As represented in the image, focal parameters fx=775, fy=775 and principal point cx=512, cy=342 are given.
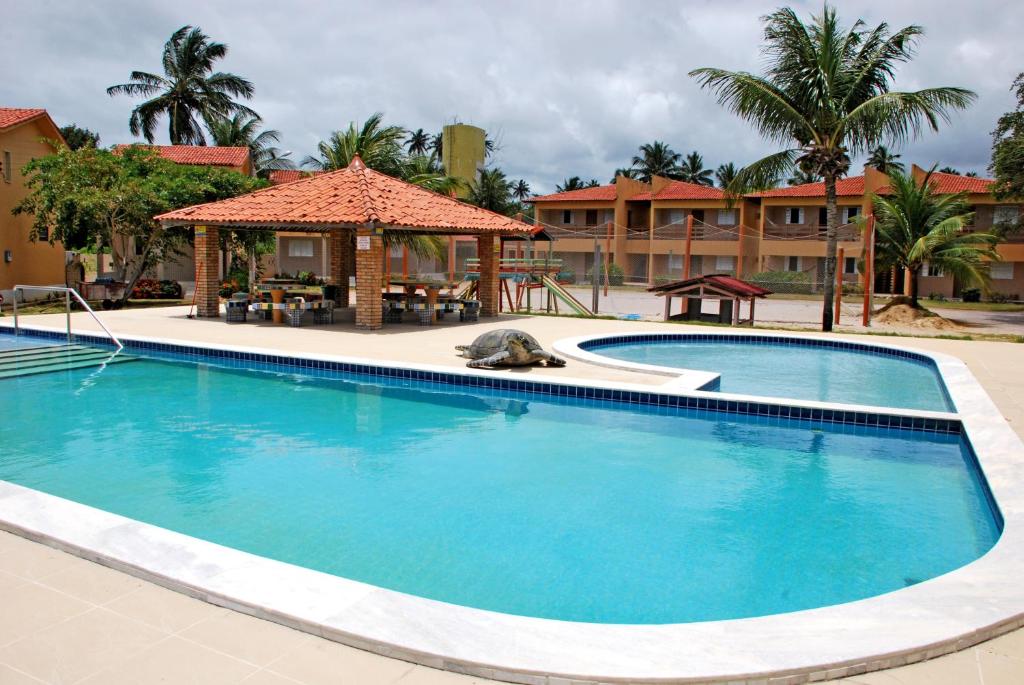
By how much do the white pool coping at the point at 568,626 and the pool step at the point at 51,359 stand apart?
8.88 meters

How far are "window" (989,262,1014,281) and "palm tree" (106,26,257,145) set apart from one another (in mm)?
39916

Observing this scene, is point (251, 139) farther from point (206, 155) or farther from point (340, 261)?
point (340, 261)

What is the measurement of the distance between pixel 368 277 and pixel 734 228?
3163 cm

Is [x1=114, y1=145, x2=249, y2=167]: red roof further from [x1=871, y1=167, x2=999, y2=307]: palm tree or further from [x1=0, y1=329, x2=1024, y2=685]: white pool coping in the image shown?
[x1=0, y1=329, x2=1024, y2=685]: white pool coping

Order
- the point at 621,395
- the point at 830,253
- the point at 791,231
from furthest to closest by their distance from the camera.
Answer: the point at 791,231
the point at 830,253
the point at 621,395

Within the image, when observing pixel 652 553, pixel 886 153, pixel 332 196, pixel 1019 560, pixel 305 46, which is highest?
pixel 886 153

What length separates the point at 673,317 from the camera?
2078 centimetres

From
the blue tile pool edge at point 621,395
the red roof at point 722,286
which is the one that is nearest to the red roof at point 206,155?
the red roof at point 722,286

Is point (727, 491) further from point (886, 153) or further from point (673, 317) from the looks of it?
point (886, 153)

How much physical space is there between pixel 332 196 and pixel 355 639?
1551cm

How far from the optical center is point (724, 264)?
43656 millimetres

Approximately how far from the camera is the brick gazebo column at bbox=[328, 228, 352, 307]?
70.5ft

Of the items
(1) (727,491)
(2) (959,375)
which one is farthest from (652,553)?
(2) (959,375)

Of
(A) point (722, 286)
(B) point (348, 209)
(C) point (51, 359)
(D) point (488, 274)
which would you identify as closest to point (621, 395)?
(B) point (348, 209)
